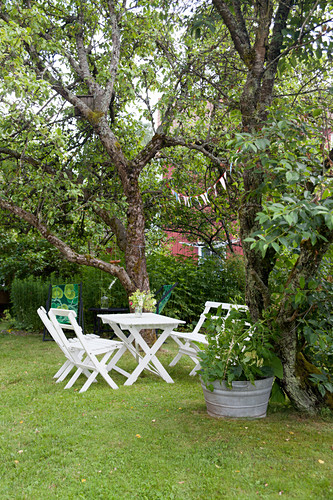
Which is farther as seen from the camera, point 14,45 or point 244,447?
point 14,45

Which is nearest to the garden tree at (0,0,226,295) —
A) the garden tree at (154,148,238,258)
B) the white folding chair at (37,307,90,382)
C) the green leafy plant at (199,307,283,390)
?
the garden tree at (154,148,238,258)

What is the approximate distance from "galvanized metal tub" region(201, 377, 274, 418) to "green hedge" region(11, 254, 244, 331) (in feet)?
14.4

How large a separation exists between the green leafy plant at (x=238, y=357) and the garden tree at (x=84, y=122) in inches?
122

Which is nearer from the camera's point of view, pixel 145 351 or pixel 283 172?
pixel 283 172

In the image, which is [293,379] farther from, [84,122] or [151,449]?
[84,122]

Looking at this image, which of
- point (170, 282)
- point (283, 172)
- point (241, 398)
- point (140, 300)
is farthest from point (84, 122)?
point (241, 398)

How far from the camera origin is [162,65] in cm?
684

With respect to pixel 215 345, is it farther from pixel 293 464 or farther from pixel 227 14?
pixel 227 14

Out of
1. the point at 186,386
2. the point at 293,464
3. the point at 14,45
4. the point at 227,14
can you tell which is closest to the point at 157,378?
the point at 186,386

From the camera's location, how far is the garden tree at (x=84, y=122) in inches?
243

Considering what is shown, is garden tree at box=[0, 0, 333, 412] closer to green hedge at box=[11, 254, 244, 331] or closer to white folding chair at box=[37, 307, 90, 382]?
green hedge at box=[11, 254, 244, 331]

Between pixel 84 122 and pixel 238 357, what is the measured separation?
601 cm

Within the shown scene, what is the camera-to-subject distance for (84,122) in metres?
7.98

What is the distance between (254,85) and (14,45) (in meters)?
3.25
